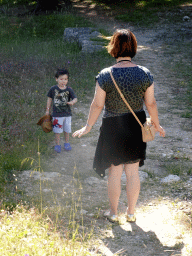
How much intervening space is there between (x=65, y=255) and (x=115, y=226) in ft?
3.57

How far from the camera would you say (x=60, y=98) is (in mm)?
5414

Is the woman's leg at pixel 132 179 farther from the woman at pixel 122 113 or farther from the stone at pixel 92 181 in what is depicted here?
the stone at pixel 92 181

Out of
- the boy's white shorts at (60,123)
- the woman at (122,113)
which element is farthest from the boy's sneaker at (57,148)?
the woman at (122,113)

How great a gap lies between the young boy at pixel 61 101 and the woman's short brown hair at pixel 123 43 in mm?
2100

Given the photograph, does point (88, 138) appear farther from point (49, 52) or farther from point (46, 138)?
point (49, 52)

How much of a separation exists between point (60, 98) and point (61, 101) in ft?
0.18

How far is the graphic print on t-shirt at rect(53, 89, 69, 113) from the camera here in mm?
5398

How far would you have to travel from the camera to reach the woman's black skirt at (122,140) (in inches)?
133

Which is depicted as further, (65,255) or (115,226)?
(115,226)

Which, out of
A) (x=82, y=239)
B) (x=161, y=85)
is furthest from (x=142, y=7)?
(x=82, y=239)

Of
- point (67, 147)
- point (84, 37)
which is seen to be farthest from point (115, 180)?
point (84, 37)

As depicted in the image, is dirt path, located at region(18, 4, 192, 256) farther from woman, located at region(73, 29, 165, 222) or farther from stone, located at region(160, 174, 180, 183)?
woman, located at region(73, 29, 165, 222)

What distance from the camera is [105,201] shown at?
432 centimetres

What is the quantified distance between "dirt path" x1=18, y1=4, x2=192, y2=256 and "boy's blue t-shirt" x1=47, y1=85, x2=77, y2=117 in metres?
0.76
